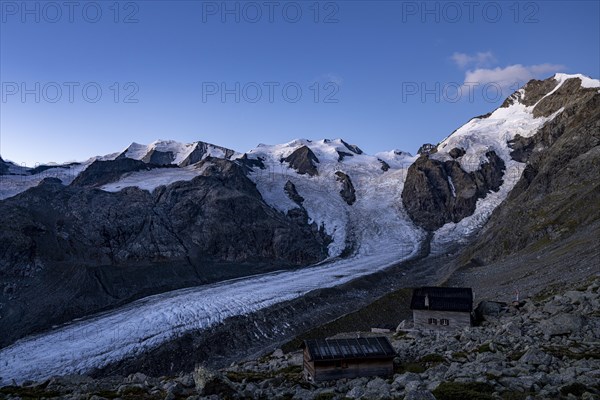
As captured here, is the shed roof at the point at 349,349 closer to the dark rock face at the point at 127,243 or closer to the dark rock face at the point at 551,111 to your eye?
the dark rock face at the point at 127,243

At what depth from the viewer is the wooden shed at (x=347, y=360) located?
80.2 feet

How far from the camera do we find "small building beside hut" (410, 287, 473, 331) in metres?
40.2

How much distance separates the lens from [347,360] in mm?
24922

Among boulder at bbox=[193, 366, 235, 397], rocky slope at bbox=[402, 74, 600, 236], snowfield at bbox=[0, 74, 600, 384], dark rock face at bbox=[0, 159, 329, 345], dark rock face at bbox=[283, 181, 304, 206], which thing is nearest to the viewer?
boulder at bbox=[193, 366, 235, 397]

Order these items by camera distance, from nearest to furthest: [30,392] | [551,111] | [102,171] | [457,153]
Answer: [30,392], [102,171], [551,111], [457,153]

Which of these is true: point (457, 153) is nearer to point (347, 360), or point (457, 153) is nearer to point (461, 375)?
point (347, 360)

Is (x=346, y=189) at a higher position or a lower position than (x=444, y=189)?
higher

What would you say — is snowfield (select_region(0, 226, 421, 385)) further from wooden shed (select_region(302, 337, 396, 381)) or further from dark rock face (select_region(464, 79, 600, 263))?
wooden shed (select_region(302, 337, 396, 381))

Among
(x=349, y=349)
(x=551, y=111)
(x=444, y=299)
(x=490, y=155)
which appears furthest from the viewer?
(x=551, y=111)

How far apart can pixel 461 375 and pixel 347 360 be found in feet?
23.8

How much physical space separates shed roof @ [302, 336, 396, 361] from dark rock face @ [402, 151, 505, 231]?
128 metres

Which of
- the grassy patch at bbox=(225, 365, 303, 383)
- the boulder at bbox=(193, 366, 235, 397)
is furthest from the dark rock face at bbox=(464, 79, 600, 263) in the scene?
the boulder at bbox=(193, 366, 235, 397)

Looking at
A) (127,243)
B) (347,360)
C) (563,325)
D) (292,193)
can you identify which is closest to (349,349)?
(347,360)

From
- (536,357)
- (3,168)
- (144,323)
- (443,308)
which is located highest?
(3,168)
